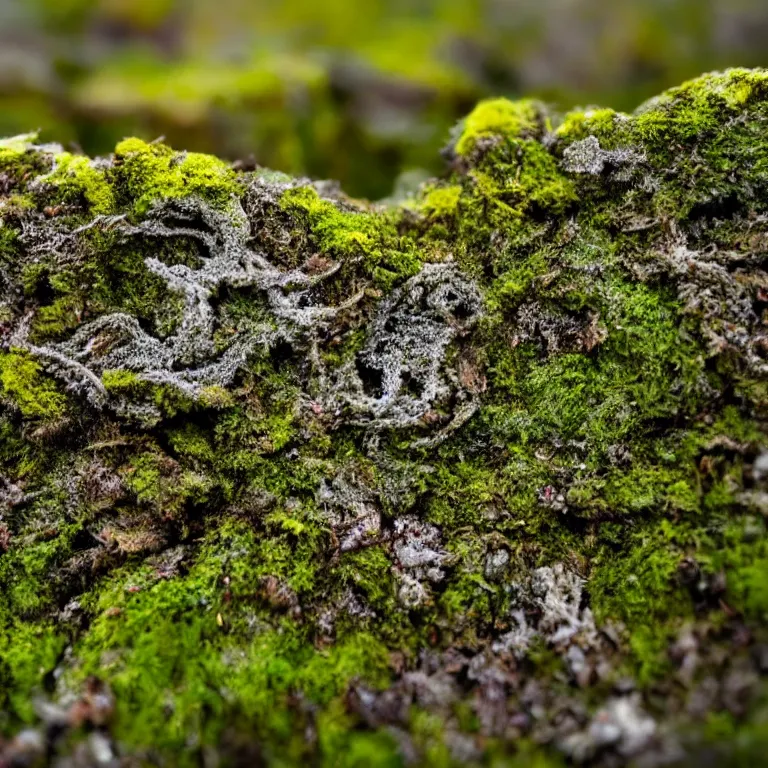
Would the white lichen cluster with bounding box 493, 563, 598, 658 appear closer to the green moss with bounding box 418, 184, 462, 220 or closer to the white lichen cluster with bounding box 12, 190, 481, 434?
the white lichen cluster with bounding box 12, 190, 481, 434

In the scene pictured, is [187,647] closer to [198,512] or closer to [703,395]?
[198,512]

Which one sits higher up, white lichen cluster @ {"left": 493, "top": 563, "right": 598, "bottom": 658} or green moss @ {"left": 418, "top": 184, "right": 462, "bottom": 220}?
green moss @ {"left": 418, "top": 184, "right": 462, "bottom": 220}

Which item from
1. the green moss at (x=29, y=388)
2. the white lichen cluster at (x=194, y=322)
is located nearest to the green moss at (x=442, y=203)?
the white lichen cluster at (x=194, y=322)

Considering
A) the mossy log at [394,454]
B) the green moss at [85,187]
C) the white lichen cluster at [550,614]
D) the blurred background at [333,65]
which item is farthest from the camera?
the blurred background at [333,65]

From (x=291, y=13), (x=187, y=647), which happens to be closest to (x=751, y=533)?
(x=187, y=647)

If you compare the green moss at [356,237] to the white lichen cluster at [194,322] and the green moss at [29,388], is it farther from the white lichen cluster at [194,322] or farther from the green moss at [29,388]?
the green moss at [29,388]

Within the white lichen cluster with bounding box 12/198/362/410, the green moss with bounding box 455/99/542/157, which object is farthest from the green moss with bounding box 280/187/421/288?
the green moss with bounding box 455/99/542/157

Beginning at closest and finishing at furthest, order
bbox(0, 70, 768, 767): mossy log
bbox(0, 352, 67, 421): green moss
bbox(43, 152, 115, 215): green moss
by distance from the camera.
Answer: bbox(0, 70, 768, 767): mossy log → bbox(0, 352, 67, 421): green moss → bbox(43, 152, 115, 215): green moss
